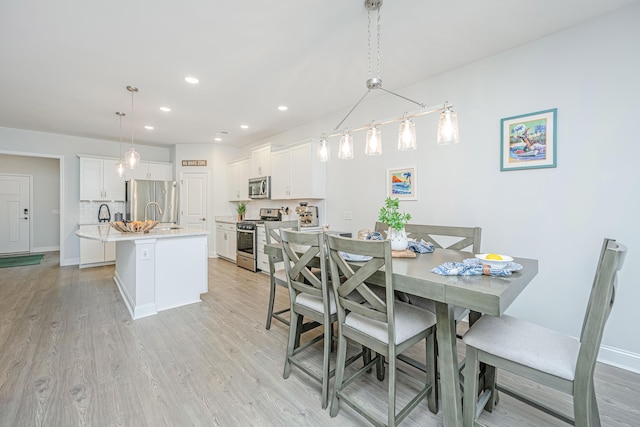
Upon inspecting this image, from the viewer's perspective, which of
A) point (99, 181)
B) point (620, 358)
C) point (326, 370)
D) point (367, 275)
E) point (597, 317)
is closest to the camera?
point (597, 317)

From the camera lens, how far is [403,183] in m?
3.48

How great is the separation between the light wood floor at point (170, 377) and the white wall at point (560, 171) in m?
0.65

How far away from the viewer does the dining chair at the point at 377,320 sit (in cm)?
142

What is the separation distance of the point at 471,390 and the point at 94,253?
663 cm

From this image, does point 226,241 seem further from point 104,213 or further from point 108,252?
point 104,213

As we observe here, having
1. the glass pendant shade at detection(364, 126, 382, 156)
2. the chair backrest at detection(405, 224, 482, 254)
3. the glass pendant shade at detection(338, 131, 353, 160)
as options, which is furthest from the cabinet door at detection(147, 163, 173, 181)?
the chair backrest at detection(405, 224, 482, 254)

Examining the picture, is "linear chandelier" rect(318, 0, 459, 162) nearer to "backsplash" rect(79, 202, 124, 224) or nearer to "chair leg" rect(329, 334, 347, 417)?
"chair leg" rect(329, 334, 347, 417)

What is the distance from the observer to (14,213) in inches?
270

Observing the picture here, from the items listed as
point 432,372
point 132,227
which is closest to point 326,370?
point 432,372

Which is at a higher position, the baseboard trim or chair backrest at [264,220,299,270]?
chair backrest at [264,220,299,270]

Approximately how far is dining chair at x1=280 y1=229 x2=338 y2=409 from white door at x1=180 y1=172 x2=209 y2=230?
5111 millimetres

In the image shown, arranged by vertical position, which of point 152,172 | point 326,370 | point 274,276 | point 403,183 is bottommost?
point 326,370

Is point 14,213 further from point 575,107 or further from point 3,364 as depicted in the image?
point 575,107

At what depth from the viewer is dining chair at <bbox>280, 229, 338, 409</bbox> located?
68.3 inches
